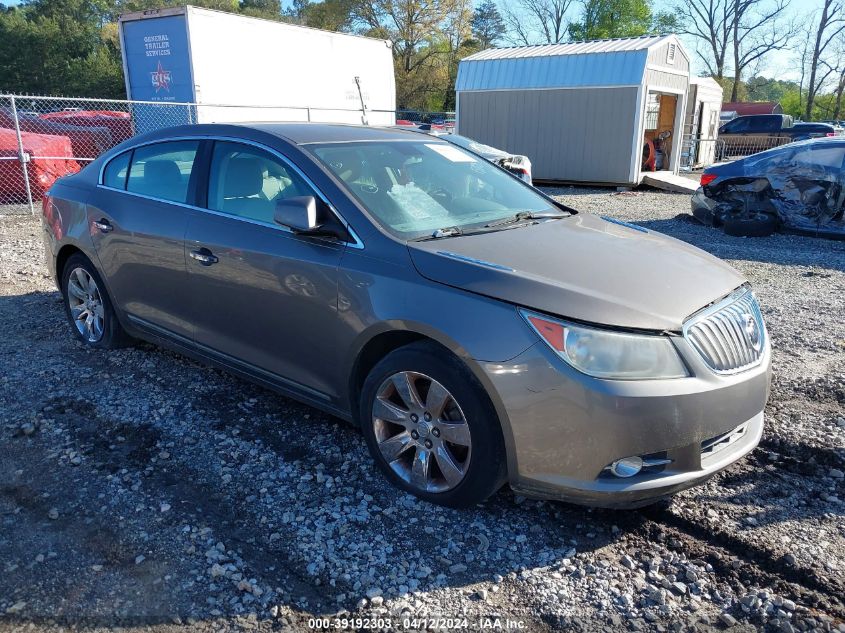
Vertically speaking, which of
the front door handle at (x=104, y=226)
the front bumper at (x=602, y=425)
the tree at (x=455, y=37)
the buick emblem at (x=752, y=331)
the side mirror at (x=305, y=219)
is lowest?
the front bumper at (x=602, y=425)

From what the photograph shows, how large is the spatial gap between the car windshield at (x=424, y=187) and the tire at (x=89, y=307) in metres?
2.31

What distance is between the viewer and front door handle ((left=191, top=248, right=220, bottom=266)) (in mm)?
3906

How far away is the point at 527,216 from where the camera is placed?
392cm

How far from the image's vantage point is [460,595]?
2.64 metres

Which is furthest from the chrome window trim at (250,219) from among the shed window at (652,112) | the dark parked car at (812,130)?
the dark parked car at (812,130)

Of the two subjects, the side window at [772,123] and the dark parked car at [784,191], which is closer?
the dark parked car at [784,191]

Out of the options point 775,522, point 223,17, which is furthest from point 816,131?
point 775,522

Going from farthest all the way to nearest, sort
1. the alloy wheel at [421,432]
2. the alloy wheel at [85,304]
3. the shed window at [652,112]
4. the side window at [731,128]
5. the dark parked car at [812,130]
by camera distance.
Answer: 1. the side window at [731,128]
2. the dark parked car at [812,130]
3. the shed window at [652,112]
4. the alloy wheel at [85,304]
5. the alloy wheel at [421,432]

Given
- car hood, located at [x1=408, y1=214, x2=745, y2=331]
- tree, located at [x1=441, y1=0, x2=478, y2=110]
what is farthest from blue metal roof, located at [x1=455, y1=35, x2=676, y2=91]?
tree, located at [x1=441, y1=0, x2=478, y2=110]

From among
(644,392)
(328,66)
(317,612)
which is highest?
(328,66)

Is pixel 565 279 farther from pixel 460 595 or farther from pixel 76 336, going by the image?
pixel 76 336

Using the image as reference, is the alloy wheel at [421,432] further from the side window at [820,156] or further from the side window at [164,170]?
the side window at [820,156]

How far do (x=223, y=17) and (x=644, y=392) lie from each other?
604 inches

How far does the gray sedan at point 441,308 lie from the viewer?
106 inches
